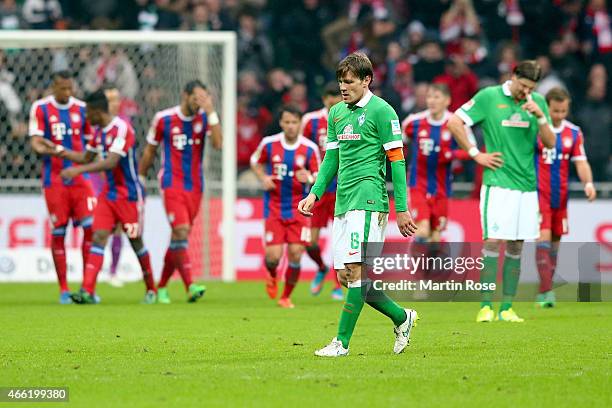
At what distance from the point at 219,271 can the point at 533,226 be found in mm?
7898

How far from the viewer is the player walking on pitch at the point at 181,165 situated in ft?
49.3

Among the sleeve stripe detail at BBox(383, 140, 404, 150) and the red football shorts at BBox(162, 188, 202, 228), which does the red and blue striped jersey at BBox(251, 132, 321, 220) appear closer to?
the red football shorts at BBox(162, 188, 202, 228)

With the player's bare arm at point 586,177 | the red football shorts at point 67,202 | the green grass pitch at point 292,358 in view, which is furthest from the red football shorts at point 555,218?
the red football shorts at point 67,202

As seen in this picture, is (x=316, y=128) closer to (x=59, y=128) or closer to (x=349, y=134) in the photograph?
(x=59, y=128)

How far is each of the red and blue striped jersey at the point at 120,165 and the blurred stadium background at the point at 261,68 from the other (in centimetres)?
304

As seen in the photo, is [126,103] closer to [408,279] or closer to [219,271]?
[219,271]

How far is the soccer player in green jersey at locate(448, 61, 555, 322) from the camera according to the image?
12203 millimetres

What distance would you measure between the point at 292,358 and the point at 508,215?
3905 millimetres

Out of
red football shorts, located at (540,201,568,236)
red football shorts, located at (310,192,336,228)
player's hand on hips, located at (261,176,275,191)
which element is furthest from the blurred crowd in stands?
player's hand on hips, located at (261,176,275,191)

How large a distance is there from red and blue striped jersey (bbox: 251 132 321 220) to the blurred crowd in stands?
18.4ft

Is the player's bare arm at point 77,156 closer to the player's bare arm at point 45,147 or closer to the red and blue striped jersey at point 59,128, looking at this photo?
the player's bare arm at point 45,147

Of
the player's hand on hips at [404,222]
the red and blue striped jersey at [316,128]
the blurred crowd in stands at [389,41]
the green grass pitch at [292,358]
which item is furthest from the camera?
the blurred crowd in stands at [389,41]

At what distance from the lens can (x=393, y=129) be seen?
9.06 metres

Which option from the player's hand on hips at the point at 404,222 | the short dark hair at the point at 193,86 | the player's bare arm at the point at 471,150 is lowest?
the player's hand on hips at the point at 404,222
